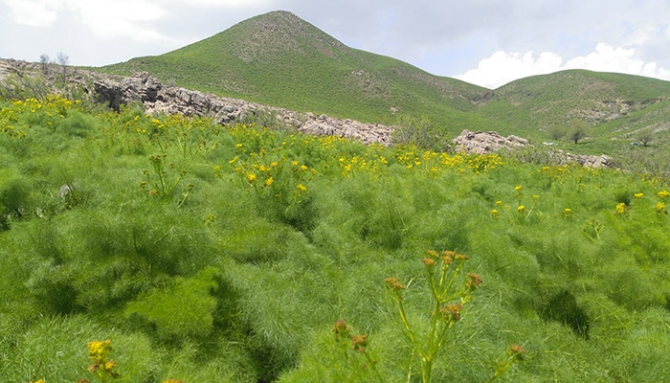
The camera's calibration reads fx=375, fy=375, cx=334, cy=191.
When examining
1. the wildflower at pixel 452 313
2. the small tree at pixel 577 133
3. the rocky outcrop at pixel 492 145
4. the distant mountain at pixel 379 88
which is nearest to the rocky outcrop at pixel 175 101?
the rocky outcrop at pixel 492 145

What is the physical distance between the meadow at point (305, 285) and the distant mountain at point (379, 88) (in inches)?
1880

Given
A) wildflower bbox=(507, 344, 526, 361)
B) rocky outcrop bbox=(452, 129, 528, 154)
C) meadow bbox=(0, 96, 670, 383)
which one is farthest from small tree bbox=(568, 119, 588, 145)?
wildflower bbox=(507, 344, 526, 361)

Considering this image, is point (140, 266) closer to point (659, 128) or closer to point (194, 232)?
point (194, 232)

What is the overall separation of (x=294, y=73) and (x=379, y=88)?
61.1 feet

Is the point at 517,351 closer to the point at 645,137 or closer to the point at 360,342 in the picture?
the point at 360,342

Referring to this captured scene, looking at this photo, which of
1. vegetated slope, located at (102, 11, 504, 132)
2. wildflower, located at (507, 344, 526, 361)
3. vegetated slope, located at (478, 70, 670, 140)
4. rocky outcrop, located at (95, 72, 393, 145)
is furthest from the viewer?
vegetated slope, located at (478, 70, 670, 140)

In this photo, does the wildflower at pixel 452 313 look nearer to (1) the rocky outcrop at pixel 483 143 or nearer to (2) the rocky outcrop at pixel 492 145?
(2) the rocky outcrop at pixel 492 145

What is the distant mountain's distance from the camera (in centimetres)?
6456

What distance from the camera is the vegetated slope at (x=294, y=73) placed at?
206ft

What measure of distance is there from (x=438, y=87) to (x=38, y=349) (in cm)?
12245

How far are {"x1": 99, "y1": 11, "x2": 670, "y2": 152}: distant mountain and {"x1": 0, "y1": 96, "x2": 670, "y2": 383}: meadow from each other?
47.8 meters

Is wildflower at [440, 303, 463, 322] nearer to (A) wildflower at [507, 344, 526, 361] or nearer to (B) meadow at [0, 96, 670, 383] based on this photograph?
(B) meadow at [0, 96, 670, 383]

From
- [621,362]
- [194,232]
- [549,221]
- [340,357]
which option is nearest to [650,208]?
[549,221]

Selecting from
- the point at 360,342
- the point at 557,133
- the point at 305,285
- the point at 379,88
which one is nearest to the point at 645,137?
the point at 557,133
